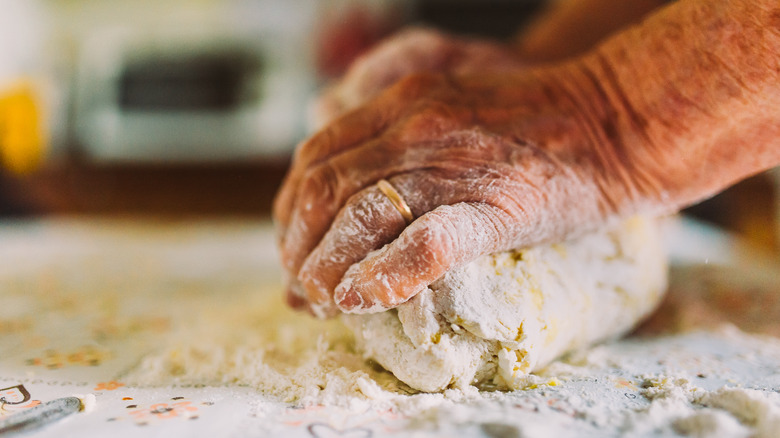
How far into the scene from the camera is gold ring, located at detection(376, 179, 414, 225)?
1.84 feet

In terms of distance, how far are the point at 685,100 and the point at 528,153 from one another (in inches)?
7.2

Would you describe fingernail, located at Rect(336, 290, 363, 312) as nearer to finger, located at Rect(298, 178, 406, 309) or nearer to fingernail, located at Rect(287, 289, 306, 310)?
finger, located at Rect(298, 178, 406, 309)

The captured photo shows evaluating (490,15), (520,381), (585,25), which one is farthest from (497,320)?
(490,15)

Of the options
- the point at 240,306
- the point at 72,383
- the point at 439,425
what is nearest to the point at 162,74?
the point at 240,306

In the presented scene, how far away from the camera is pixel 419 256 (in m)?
0.50

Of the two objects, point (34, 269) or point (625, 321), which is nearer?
point (625, 321)

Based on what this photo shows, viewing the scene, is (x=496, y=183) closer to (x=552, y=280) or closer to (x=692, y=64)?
(x=552, y=280)

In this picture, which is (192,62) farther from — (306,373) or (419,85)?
(306,373)

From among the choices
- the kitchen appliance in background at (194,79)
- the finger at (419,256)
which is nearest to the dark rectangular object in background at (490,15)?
the kitchen appliance in background at (194,79)

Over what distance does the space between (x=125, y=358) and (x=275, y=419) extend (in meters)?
0.29

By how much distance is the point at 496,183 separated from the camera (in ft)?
1.87

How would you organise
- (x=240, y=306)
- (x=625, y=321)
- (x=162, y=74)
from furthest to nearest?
(x=162, y=74) → (x=240, y=306) → (x=625, y=321)

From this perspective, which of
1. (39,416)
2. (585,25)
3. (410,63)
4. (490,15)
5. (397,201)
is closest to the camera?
(39,416)

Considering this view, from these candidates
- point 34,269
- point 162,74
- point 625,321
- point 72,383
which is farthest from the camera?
point 162,74
